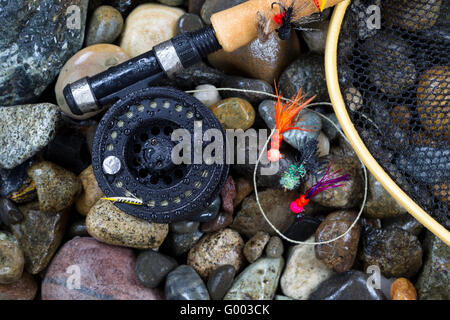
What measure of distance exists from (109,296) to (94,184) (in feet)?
2.09

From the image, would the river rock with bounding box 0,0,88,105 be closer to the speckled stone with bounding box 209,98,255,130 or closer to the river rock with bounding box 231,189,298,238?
the speckled stone with bounding box 209,98,255,130

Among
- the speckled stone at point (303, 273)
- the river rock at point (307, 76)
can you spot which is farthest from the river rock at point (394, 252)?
the river rock at point (307, 76)

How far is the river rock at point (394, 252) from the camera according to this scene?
2523 mm

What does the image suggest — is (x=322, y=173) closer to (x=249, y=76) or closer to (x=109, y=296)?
(x=249, y=76)

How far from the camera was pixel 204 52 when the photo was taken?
2.30m

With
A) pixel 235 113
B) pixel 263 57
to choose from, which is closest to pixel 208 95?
pixel 235 113

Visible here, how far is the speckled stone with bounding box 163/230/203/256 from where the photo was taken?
2639 mm

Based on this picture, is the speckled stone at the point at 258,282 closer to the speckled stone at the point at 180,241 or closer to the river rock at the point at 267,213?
the river rock at the point at 267,213

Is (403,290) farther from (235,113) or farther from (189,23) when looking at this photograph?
(189,23)

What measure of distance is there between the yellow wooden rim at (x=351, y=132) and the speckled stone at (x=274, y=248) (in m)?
0.72

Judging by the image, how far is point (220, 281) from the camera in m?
2.48

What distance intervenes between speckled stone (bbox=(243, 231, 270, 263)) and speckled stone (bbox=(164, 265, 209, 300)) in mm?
305

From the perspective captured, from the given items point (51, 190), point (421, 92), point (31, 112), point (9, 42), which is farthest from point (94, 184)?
point (421, 92)

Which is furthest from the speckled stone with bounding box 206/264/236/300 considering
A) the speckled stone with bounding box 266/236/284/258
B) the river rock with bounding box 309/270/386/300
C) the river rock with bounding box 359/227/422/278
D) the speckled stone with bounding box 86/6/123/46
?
the speckled stone with bounding box 86/6/123/46
